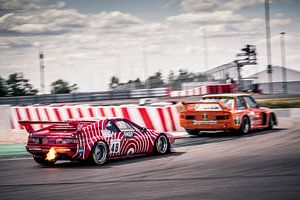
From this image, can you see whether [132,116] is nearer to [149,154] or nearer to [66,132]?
[149,154]

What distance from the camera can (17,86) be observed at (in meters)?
61.7

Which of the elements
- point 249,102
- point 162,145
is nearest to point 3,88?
point 249,102

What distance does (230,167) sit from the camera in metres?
11.3

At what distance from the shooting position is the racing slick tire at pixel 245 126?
1912 cm

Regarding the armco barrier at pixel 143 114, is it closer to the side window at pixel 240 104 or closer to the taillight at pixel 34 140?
the side window at pixel 240 104

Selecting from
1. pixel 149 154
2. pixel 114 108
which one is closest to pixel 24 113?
pixel 114 108

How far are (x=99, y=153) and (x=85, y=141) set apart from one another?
55cm

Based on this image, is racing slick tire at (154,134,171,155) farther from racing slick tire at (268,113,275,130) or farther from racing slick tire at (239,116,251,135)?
racing slick tire at (268,113,275,130)

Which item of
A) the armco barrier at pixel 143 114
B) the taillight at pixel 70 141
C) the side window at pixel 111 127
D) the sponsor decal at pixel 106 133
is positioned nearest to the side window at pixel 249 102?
the armco barrier at pixel 143 114

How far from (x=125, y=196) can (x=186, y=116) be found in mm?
11035

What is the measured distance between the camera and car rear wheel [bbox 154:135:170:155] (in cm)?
1414

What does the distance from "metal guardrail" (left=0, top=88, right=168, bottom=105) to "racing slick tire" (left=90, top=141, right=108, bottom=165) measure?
33489 mm

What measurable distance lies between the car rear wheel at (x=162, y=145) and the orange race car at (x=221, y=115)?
4.54 metres

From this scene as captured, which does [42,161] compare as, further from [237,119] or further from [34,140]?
[237,119]
